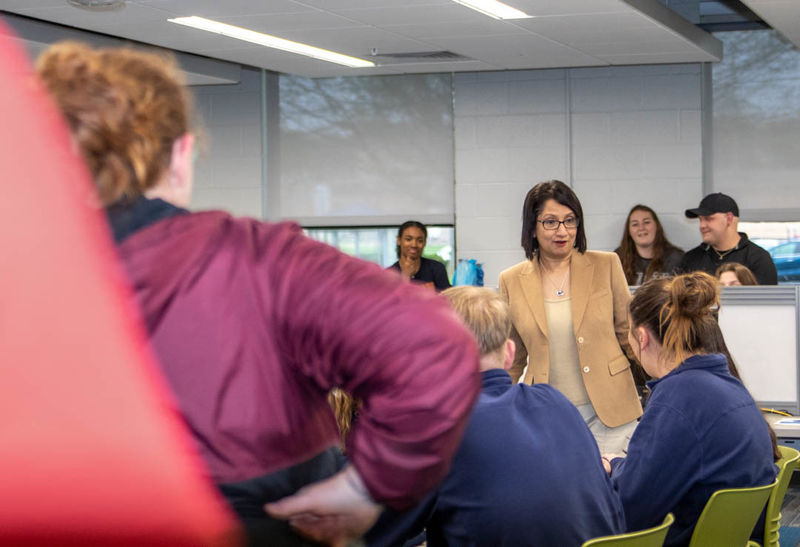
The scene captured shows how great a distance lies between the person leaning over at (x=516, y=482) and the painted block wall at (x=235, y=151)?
628 cm

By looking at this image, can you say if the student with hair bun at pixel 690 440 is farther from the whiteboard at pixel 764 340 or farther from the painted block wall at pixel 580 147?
the painted block wall at pixel 580 147

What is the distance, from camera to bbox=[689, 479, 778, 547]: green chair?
6.48ft

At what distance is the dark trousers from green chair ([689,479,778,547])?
1.27 m

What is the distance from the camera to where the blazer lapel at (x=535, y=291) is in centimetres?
306

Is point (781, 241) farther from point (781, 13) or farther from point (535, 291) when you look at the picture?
point (535, 291)

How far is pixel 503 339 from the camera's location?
196 centimetres

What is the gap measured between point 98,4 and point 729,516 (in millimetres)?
3882

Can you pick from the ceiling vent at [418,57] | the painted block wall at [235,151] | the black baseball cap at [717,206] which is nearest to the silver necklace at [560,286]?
the black baseball cap at [717,206]

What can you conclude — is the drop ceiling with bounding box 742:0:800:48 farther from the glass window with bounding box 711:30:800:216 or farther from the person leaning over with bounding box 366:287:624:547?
the person leaning over with bounding box 366:287:624:547

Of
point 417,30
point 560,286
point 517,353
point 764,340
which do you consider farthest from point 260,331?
point 417,30

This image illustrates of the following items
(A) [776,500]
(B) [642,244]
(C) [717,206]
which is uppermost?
(C) [717,206]

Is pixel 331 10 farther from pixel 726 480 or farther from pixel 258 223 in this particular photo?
pixel 258 223

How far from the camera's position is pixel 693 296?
2.19 m

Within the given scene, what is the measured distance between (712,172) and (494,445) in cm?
597
